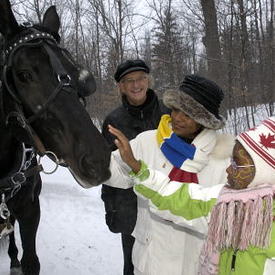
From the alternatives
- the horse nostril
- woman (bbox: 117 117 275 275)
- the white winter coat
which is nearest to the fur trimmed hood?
the white winter coat

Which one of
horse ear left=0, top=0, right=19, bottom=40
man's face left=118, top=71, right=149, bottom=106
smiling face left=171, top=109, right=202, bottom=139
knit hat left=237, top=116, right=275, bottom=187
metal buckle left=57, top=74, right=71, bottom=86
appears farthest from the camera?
man's face left=118, top=71, right=149, bottom=106

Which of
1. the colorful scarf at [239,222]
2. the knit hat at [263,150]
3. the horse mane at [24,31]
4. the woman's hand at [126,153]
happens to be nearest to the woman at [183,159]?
the woman's hand at [126,153]

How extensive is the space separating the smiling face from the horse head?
49cm

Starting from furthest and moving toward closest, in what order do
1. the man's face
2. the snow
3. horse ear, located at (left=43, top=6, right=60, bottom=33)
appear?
the snow
the man's face
horse ear, located at (left=43, top=6, right=60, bottom=33)

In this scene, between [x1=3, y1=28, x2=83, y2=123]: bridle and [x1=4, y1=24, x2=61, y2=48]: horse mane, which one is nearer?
[x1=3, y1=28, x2=83, y2=123]: bridle

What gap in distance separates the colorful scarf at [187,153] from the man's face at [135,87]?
66 centimetres

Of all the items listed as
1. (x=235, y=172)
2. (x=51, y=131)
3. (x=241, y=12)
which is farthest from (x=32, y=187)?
(x=241, y=12)

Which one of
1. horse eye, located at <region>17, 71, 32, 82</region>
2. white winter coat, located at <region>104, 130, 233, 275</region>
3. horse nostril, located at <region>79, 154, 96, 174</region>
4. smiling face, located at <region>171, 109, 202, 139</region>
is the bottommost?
white winter coat, located at <region>104, 130, 233, 275</region>

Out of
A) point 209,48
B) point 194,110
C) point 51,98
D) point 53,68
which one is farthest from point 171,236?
point 209,48

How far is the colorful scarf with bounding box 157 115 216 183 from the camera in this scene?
2.29 metres

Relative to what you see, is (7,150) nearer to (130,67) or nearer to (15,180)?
(15,180)

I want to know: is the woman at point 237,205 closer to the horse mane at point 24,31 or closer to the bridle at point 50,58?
the bridle at point 50,58

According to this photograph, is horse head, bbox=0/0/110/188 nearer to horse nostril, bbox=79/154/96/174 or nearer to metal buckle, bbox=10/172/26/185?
horse nostril, bbox=79/154/96/174

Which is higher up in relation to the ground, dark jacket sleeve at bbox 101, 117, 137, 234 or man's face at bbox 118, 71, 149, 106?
man's face at bbox 118, 71, 149, 106
